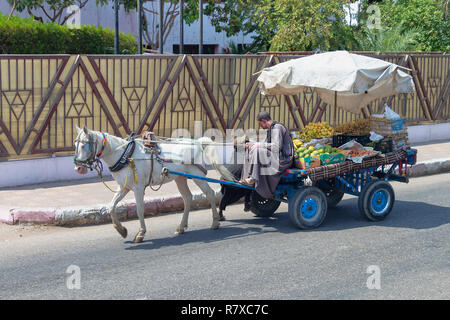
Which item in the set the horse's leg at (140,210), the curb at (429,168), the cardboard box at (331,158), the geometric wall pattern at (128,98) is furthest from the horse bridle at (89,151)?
the curb at (429,168)

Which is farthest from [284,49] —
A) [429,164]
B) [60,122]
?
[60,122]

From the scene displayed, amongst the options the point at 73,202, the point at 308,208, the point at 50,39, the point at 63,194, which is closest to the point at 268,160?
the point at 308,208

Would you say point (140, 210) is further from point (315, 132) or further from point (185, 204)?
point (315, 132)

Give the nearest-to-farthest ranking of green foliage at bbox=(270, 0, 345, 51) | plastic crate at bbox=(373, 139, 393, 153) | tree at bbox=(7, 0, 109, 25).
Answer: plastic crate at bbox=(373, 139, 393, 153)
green foliage at bbox=(270, 0, 345, 51)
tree at bbox=(7, 0, 109, 25)

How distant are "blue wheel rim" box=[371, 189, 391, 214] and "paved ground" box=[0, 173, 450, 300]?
0.21 metres

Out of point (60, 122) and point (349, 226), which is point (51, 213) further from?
point (349, 226)

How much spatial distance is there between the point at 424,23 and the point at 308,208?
18.5 m

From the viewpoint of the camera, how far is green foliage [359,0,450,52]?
82.3ft

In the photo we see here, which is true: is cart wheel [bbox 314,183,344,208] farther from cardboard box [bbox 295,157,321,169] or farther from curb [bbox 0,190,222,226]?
curb [bbox 0,190,222,226]

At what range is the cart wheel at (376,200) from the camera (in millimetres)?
9414

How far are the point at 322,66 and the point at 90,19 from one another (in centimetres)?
2154

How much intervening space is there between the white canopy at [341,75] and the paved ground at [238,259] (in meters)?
2.03

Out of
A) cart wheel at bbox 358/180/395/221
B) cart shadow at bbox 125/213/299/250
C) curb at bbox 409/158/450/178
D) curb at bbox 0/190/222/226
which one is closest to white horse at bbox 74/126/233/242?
cart shadow at bbox 125/213/299/250

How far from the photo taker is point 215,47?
3266cm
